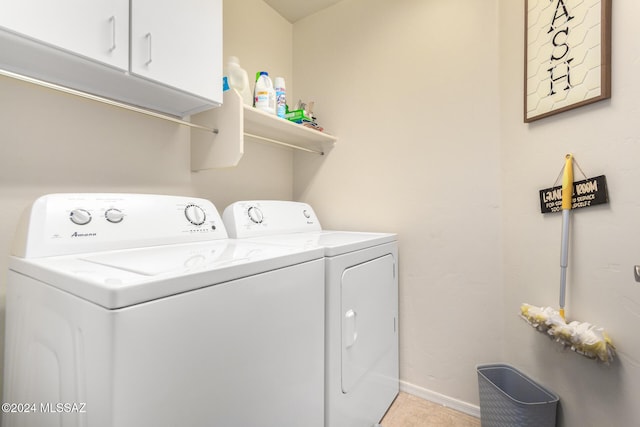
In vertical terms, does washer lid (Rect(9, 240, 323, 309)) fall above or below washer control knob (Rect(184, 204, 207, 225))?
below

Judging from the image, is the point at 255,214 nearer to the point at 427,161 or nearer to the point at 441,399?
the point at 427,161

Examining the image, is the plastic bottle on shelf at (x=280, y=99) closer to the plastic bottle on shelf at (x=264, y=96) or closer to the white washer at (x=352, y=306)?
the plastic bottle on shelf at (x=264, y=96)

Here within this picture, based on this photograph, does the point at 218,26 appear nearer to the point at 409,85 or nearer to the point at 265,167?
the point at 265,167

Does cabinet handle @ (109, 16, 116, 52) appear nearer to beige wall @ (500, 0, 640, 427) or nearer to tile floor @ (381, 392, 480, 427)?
beige wall @ (500, 0, 640, 427)

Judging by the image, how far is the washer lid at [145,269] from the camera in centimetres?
60

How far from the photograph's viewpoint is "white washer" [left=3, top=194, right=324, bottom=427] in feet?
1.94

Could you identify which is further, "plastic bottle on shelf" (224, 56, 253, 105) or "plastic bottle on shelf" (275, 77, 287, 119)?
"plastic bottle on shelf" (275, 77, 287, 119)

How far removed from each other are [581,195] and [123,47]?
5.72 feet

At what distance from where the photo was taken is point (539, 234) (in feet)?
4.40

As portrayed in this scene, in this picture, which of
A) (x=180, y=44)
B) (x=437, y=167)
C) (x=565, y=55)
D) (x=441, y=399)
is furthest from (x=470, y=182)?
(x=180, y=44)

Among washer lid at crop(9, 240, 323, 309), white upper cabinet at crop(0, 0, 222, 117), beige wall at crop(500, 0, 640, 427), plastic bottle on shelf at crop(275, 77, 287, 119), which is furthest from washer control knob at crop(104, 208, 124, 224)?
beige wall at crop(500, 0, 640, 427)

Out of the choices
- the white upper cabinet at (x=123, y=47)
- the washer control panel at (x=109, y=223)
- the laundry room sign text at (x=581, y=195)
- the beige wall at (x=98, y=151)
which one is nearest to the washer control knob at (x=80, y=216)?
the washer control panel at (x=109, y=223)

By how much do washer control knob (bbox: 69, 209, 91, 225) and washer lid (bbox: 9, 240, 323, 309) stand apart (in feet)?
0.40

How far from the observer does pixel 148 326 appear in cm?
61
